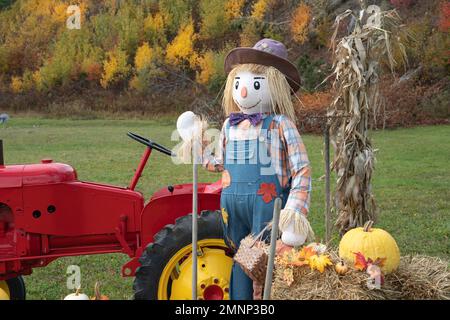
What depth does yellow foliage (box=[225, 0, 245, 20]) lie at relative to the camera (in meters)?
28.0

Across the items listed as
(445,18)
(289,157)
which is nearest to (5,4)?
(445,18)

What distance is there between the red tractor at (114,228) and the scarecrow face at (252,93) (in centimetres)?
56

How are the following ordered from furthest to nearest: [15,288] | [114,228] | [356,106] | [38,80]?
[38,80] < [356,106] < [15,288] < [114,228]

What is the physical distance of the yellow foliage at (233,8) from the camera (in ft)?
92.0

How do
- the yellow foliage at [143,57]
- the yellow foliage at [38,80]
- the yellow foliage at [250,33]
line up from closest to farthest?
1. the yellow foliage at [250,33]
2. the yellow foliage at [143,57]
3. the yellow foliage at [38,80]

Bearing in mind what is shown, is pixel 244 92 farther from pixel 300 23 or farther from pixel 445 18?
pixel 300 23

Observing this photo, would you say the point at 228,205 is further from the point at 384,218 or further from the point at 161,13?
the point at 161,13

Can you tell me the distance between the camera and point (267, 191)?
9.89 feet

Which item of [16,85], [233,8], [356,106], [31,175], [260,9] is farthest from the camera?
[16,85]

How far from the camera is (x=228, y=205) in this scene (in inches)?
122

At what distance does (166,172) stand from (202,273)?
24.9ft

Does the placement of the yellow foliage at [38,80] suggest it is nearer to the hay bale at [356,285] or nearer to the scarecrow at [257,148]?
the scarecrow at [257,148]

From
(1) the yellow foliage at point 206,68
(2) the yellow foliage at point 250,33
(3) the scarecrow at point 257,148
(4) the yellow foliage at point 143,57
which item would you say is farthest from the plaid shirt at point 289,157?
(4) the yellow foliage at point 143,57
